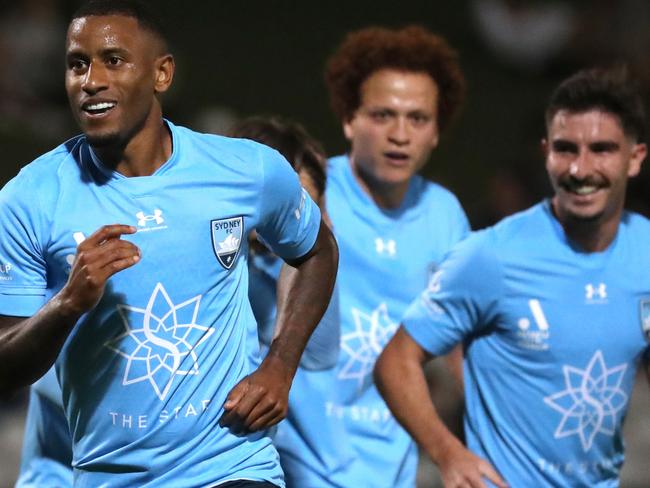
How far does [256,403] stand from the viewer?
4035 millimetres

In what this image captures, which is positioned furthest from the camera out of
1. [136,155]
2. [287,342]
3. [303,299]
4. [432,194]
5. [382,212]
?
[432,194]

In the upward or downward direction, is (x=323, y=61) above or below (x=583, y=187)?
above

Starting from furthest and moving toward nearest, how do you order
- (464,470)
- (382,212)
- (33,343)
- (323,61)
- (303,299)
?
1. (323,61)
2. (382,212)
3. (464,470)
4. (303,299)
5. (33,343)

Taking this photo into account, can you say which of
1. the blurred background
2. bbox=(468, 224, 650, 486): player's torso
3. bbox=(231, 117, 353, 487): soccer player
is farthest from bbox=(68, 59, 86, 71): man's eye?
the blurred background

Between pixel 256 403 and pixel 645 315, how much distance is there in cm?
160

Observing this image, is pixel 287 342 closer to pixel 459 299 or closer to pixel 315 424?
pixel 459 299

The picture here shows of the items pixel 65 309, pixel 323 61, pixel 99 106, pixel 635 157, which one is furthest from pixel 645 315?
pixel 323 61

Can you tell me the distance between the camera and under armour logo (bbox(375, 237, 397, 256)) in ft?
18.4

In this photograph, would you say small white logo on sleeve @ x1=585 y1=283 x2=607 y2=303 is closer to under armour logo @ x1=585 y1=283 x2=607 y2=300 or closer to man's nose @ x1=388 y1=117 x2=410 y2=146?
under armour logo @ x1=585 y1=283 x2=607 y2=300

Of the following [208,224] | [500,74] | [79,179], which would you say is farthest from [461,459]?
[500,74]

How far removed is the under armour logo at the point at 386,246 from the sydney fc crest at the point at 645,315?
Result: 1.09m

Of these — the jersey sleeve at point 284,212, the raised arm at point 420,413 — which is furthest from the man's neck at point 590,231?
the jersey sleeve at point 284,212

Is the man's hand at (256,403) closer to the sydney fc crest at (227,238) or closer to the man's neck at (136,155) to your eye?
the sydney fc crest at (227,238)

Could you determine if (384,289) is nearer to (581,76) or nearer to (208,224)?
(581,76)
